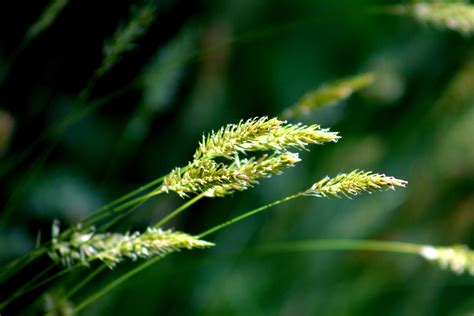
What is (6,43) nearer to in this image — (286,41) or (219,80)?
(219,80)

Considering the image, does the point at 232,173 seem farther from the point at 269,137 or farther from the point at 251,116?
the point at 251,116

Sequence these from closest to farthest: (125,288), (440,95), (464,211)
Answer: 1. (125,288)
2. (440,95)
3. (464,211)

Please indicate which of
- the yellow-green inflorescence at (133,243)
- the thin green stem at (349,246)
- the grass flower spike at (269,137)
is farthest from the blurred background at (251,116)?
the grass flower spike at (269,137)

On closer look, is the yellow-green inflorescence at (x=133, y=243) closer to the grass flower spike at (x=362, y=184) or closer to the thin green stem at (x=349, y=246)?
the grass flower spike at (x=362, y=184)

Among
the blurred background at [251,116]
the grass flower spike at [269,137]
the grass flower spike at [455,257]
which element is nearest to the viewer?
the grass flower spike at [269,137]

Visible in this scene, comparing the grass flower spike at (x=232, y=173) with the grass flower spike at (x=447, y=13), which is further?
the grass flower spike at (x=447, y=13)

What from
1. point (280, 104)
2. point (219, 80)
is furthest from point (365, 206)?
point (219, 80)

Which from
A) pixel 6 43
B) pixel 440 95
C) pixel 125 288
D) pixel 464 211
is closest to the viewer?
pixel 6 43

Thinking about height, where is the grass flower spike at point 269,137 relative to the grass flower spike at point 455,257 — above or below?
above
